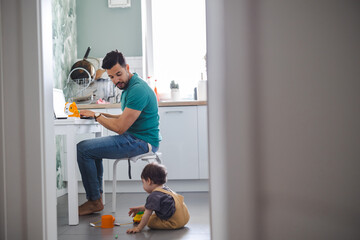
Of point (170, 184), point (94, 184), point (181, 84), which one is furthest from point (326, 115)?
point (181, 84)

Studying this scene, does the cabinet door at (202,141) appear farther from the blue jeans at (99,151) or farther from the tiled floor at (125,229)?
the blue jeans at (99,151)

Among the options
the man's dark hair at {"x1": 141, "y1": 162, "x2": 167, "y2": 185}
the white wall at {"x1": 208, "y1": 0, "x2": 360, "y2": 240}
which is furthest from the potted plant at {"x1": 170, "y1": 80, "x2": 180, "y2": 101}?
the white wall at {"x1": 208, "y1": 0, "x2": 360, "y2": 240}

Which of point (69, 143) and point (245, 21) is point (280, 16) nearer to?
point (245, 21)

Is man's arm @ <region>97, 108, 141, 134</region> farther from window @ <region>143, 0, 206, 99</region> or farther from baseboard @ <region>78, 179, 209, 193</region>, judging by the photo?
window @ <region>143, 0, 206, 99</region>

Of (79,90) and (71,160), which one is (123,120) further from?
(79,90)

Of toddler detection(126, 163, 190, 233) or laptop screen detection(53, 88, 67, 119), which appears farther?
laptop screen detection(53, 88, 67, 119)

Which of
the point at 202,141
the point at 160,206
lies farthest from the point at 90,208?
the point at 202,141

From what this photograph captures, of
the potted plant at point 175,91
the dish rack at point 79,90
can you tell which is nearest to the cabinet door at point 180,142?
the potted plant at point 175,91

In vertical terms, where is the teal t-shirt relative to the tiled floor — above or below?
above

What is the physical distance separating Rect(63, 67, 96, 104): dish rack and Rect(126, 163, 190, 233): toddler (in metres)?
1.78

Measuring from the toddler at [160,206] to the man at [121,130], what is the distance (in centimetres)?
39

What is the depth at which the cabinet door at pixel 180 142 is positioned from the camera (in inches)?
138

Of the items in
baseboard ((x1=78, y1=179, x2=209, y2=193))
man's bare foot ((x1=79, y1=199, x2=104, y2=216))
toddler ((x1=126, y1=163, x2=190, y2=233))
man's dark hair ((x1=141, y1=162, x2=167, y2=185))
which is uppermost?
man's dark hair ((x1=141, y1=162, x2=167, y2=185))

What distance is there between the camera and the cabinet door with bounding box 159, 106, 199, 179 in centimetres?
352
